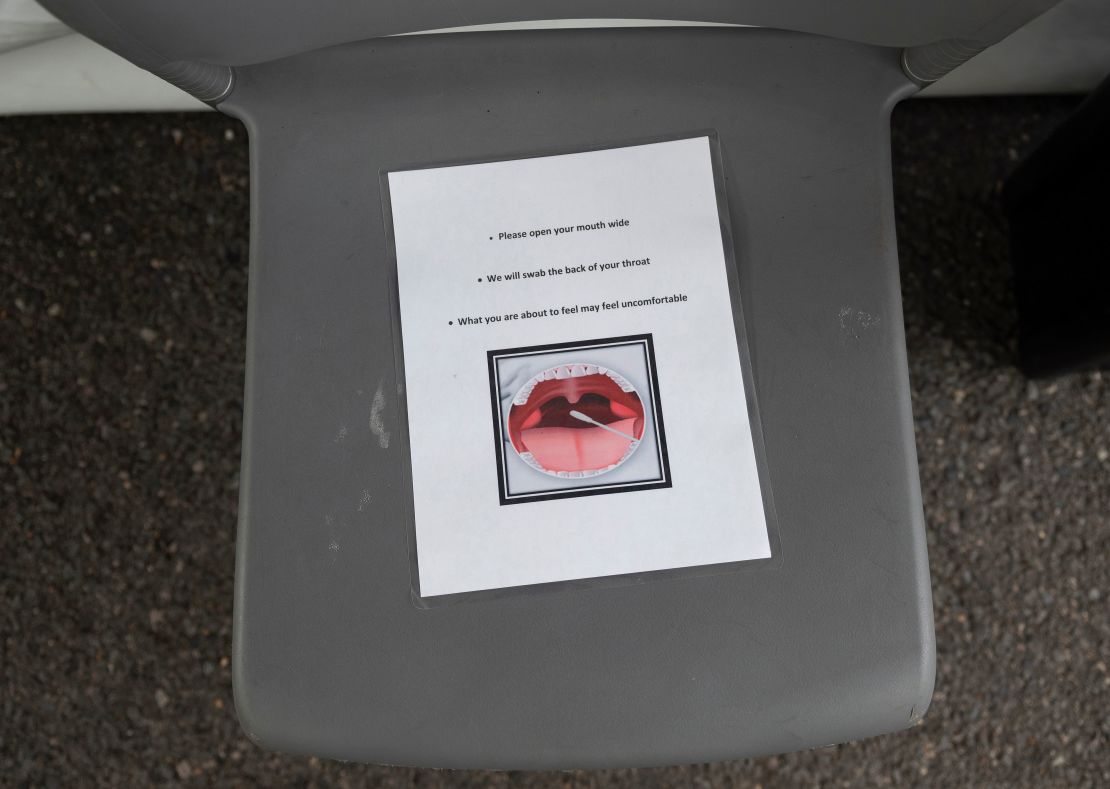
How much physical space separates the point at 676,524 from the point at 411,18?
0.40 metres

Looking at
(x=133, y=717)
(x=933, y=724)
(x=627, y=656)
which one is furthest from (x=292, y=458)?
(x=933, y=724)

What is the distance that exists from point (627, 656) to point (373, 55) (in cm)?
49

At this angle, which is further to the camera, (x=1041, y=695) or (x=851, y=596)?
(x=1041, y=695)

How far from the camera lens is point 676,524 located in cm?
57

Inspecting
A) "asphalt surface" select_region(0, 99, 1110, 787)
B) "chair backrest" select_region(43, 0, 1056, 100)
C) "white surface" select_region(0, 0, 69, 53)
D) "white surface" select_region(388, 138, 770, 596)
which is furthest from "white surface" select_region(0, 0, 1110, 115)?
"white surface" select_region(388, 138, 770, 596)

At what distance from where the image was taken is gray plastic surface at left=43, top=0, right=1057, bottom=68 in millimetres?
510

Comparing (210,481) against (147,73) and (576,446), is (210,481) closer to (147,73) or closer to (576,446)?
(147,73)

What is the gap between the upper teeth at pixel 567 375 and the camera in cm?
58

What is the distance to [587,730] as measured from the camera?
0.56 meters

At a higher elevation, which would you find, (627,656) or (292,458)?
(292,458)

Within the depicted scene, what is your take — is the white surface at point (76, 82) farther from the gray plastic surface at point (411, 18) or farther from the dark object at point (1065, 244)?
the dark object at point (1065, 244)

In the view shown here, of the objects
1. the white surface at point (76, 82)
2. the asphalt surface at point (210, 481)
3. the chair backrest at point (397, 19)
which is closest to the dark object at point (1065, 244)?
the asphalt surface at point (210, 481)

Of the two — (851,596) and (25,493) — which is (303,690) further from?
(25,493)

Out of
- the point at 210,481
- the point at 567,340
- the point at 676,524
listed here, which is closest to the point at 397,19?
the point at 567,340
